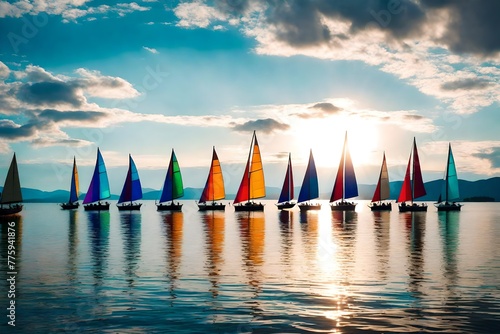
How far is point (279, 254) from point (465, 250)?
20.8 meters

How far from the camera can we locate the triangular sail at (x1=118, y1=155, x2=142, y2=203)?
12595 cm

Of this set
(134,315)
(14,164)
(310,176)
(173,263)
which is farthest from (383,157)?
(134,315)

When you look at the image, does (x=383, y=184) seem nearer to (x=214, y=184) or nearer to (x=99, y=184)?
(x=214, y=184)

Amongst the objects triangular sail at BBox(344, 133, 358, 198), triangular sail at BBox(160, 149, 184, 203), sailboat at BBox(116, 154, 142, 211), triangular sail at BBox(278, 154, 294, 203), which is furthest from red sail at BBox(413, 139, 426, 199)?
sailboat at BBox(116, 154, 142, 211)

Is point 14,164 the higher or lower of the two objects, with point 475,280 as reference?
higher

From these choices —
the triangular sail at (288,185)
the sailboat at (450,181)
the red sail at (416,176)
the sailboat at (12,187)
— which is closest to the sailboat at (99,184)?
the sailboat at (12,187)

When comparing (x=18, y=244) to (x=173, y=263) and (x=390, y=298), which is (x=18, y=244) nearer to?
(x=173, y=263)

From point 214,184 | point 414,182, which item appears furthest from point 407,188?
point 214,184

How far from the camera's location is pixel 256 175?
11519 cm

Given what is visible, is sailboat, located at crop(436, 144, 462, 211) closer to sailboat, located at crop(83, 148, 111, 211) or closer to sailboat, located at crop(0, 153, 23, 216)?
sailboat, located at crop(83, 148, 111, 211)

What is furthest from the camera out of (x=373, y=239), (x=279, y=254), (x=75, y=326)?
(x=373, y=239)

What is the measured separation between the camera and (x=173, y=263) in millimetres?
38750

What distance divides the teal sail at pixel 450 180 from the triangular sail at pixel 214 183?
58674 millimetres

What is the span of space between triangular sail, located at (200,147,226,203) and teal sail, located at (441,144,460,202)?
192 feet
